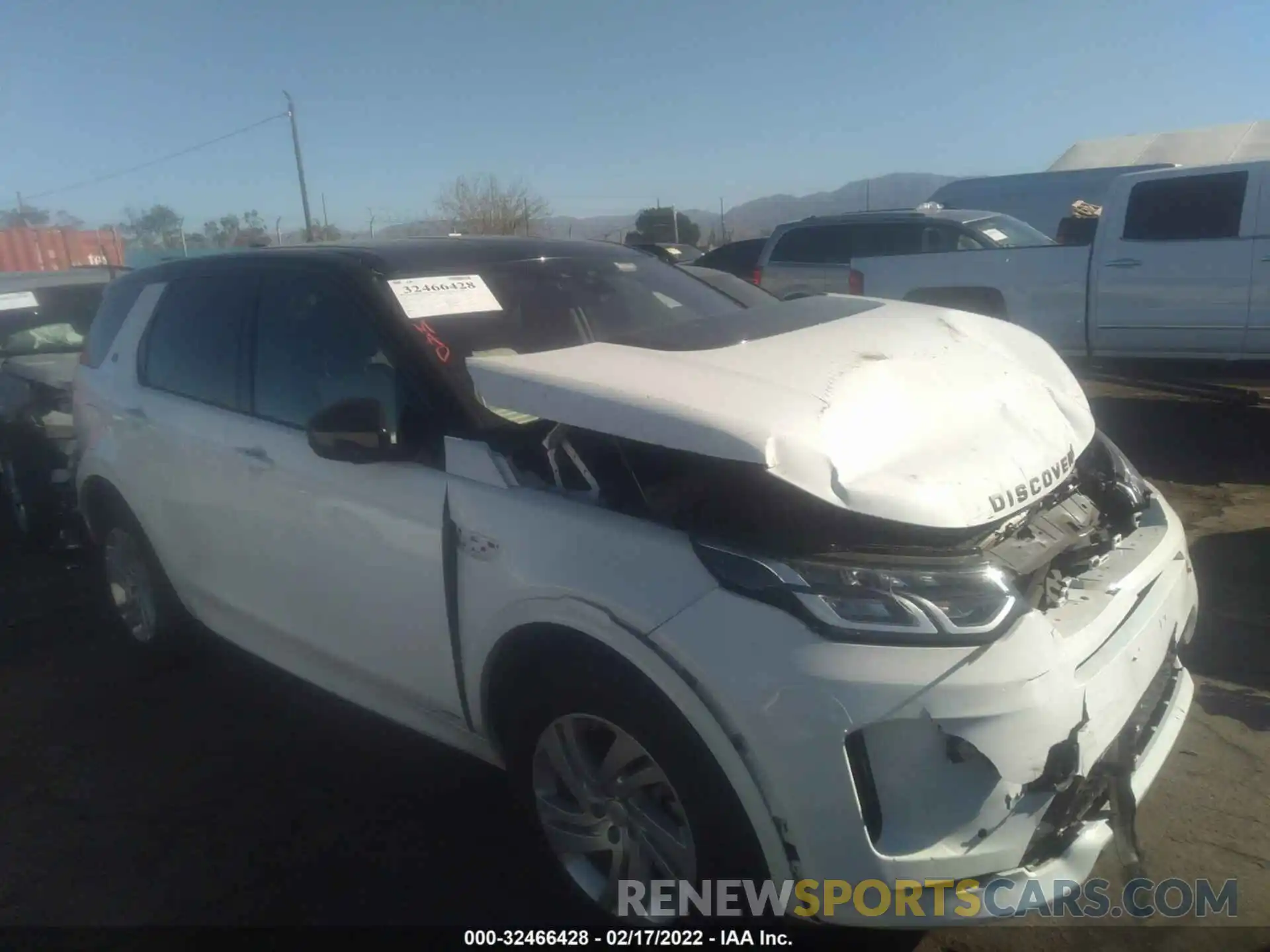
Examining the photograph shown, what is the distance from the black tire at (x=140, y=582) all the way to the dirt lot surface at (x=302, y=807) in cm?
15

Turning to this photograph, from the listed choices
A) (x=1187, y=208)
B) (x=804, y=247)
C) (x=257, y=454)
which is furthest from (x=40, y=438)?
(x=804, y=247)

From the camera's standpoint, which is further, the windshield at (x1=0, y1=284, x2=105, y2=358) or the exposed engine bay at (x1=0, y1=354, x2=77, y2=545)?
the windshield at (x1=0, y1=284, x2=105, y2=358)

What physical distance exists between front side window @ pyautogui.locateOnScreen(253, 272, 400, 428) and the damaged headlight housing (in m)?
1.35

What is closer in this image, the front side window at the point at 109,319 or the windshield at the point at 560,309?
the windshield at the point at 560,309

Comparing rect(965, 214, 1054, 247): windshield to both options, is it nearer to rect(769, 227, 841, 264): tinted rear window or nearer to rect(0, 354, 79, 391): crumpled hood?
rect(769, 227, 841, 264): tinted rear window

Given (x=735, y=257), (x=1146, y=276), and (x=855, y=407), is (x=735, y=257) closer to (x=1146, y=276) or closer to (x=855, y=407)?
(x=1146, y=276)

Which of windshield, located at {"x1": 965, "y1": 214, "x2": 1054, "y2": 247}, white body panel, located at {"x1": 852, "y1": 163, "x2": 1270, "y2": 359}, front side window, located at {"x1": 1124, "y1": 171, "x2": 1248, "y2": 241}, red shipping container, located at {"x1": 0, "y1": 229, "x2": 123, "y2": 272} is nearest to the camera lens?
white body panel, located at {"x1": 852, "y1": 163, "x2": 1270, "y2": 359}

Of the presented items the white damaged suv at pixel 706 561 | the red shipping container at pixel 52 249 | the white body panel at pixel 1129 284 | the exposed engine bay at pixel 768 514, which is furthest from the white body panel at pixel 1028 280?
the red shipping container at pixel 52 249

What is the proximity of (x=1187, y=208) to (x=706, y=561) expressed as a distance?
7549 millimetres

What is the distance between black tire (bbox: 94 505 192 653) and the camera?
426 cm

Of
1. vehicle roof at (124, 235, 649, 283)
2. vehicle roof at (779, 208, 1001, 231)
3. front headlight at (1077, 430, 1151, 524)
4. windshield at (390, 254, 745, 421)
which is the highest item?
vehicle roof at (124, 235, 649, 283)

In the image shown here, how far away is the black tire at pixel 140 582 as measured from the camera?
4.26m

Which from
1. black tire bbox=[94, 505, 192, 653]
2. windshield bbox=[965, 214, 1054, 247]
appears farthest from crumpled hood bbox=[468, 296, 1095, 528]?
windshield bbox=[965, 214, 1054, 247]

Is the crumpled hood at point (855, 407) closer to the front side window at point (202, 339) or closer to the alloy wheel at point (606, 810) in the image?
the alloy wheel at point (606, 810)
